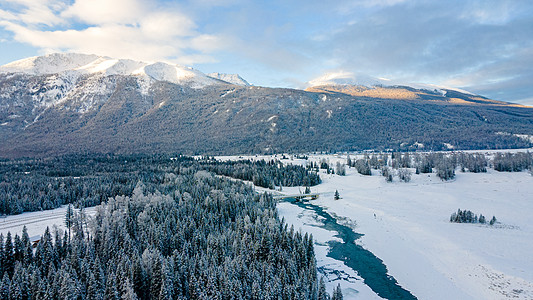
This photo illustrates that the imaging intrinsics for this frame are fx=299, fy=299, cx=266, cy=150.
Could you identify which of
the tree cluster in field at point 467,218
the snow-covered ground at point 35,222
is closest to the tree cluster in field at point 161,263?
the snow-covered ground at point 35,222

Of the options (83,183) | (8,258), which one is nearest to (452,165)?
(83,183)

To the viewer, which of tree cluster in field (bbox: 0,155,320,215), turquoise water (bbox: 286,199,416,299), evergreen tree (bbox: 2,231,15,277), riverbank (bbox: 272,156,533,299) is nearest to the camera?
turquoise water (bbox: 286,199,416,299)

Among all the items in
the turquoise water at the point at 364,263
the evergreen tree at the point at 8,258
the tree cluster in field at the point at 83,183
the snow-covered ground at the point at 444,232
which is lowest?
the turquoise water at the point at 364,263

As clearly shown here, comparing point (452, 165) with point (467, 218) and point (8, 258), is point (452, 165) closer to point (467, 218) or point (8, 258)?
point (467, 218)

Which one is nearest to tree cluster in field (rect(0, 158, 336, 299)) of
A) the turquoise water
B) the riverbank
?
the turquoise water

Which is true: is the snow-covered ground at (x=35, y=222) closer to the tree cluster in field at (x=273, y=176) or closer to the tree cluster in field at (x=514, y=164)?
the tree cluster in field at (x=273, y=176)

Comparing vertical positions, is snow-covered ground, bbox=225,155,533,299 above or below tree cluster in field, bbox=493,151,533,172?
below

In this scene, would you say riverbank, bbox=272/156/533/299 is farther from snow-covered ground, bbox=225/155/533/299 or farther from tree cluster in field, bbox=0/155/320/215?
tree cluster in field, bbox=0/155/320/215
